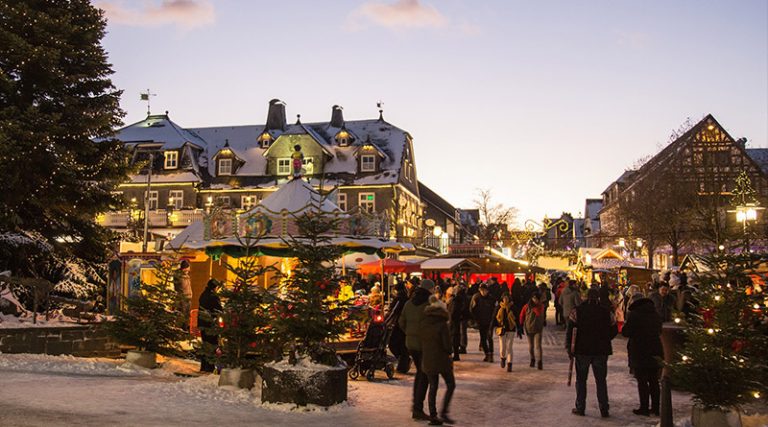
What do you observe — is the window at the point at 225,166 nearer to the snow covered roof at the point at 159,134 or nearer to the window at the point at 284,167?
the snow covered roof at the point at 159,134

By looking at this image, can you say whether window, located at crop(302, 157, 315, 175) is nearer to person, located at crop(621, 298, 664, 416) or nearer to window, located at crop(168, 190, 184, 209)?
window, located at crop(168, 190, 184, 209)

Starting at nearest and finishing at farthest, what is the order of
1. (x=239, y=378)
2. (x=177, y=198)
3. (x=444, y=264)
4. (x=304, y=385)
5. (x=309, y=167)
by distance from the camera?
(x=304, y=385) → (x=239, y=378) → (x=444, y=264) → (x=309, y=167) → (x=177, y=198)

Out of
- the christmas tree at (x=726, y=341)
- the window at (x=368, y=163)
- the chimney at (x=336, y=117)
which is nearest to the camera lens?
the christmas tree at (x=726, y=341)

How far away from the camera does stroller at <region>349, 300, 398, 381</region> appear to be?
1392 cm

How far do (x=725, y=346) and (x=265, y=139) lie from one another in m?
48.8

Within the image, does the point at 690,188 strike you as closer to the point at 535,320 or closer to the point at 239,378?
the point at 535,320

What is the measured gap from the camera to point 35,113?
1855cm

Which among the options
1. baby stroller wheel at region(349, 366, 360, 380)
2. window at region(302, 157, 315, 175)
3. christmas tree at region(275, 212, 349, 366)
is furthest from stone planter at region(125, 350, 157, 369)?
window at region(302, 157, 315, 175)

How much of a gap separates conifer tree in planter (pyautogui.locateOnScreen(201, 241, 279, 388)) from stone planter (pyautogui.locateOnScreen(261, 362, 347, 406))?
99 centimetres

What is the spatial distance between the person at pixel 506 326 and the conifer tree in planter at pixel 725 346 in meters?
6.40

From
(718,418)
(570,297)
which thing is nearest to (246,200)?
(570,297)

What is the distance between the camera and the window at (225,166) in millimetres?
53781

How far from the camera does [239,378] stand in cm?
1138

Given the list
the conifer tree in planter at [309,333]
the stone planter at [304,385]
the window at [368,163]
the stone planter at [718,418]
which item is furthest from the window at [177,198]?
the stone planter at [718,418]
